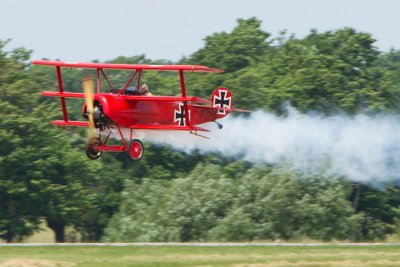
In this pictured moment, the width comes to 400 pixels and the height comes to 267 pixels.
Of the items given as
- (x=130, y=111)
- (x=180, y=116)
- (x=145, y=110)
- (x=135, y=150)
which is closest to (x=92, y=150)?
(x=135, y=150)

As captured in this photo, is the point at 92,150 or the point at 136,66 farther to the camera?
the point at 136,66

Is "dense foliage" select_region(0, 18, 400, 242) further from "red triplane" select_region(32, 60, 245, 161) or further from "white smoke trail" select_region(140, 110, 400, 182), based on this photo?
"red triplane" select_region(32, 60, 245, 161)

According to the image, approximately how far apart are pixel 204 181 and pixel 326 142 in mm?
6641

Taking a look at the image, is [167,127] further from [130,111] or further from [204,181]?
[204,181]

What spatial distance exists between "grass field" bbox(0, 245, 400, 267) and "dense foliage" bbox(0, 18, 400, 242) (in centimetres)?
825

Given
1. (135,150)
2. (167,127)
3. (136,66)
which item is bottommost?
(135,150)

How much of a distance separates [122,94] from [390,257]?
11.4m

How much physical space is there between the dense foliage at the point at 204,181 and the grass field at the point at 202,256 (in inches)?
325

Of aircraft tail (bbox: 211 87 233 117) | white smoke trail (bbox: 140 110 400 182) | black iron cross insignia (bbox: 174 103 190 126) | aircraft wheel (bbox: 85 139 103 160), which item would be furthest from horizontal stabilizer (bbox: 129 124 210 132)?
white smoke trail (bbox: 140 110 400 182)

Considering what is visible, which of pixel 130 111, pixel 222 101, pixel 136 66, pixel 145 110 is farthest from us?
pixel 222 101

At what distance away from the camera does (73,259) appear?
3650 cm

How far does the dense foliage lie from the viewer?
164 ft

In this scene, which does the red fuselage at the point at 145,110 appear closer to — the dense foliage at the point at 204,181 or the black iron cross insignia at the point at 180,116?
the black iron cross insignia at the point at 180,116

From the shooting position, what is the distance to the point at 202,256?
37.4 meters
